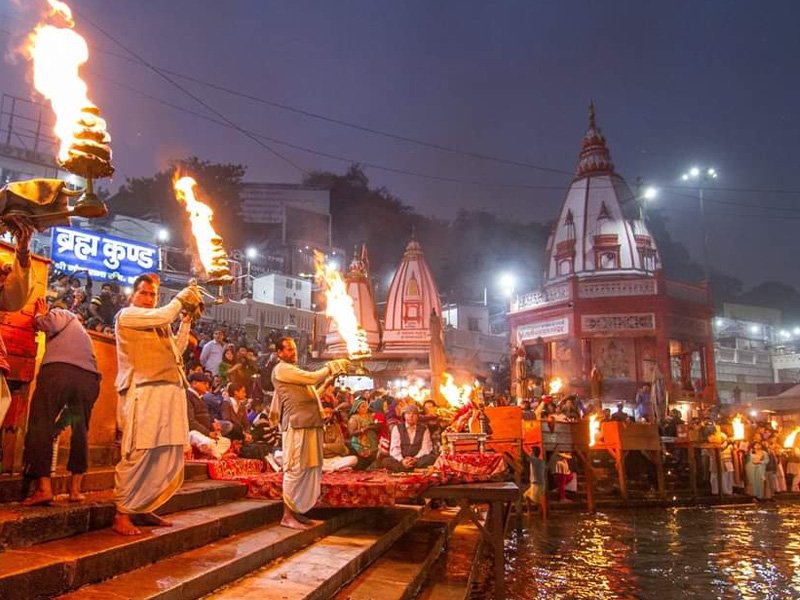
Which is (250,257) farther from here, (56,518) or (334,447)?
(56,518)

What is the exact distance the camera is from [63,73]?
13.9 ft

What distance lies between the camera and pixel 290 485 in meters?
6.13

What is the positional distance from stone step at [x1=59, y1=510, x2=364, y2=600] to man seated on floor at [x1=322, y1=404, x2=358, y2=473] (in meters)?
4.02

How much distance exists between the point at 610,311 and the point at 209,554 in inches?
1032

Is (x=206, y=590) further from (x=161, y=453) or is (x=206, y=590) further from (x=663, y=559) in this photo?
(x=663, y=559)

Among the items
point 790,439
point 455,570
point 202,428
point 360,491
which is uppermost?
point 202,428

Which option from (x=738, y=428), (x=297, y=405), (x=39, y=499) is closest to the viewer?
(x=39, y=499)

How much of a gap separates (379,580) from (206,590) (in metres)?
2.03

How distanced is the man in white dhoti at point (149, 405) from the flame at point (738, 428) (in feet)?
65.4

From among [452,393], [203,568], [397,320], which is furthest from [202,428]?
[397,320]

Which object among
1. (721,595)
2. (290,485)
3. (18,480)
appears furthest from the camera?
(721,595)

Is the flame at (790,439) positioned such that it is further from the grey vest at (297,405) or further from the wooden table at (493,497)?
the grey vest at (297,405)

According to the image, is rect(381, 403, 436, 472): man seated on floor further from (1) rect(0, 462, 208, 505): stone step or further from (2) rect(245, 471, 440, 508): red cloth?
(1) rect(0, 462, 208, 505): stone step

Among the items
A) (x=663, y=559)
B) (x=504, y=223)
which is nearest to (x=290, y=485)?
(x=663, y=559)
